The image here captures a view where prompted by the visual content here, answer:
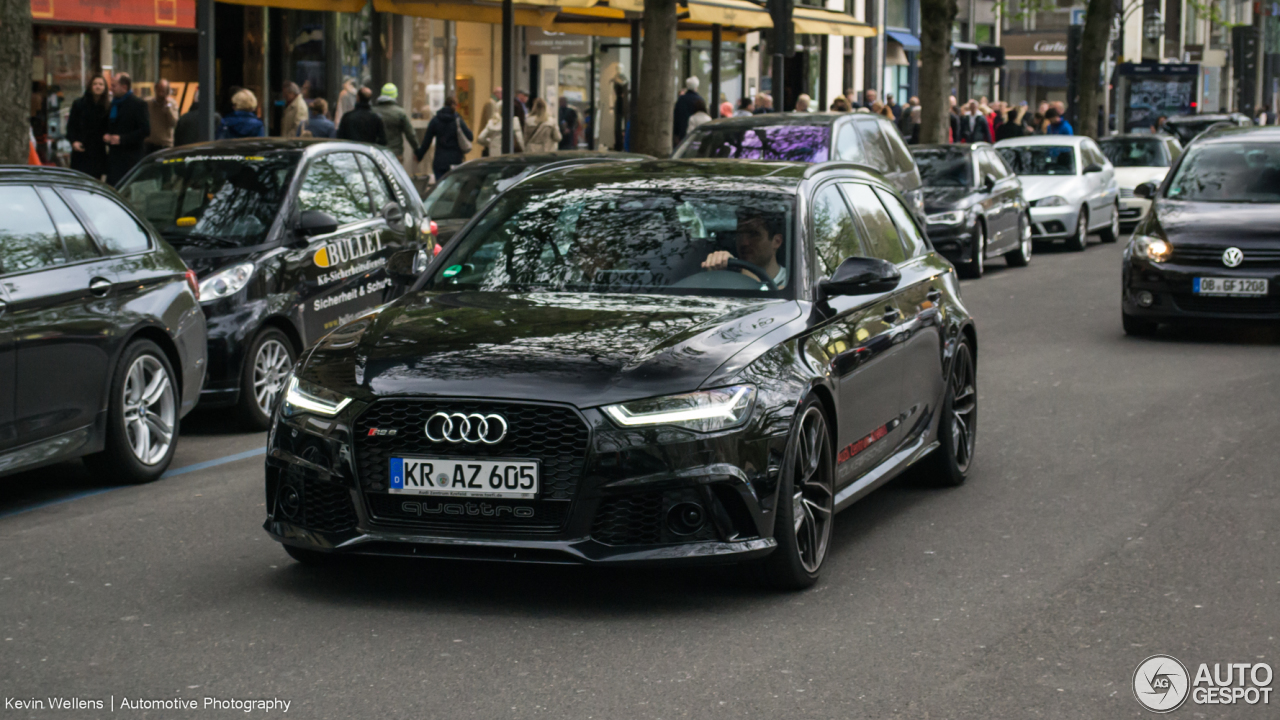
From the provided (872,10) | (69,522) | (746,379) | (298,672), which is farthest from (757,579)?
(872,10)

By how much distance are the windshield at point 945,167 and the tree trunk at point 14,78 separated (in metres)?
11.9

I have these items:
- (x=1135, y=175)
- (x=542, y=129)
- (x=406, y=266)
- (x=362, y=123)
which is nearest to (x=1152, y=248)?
(x=406, y=266)

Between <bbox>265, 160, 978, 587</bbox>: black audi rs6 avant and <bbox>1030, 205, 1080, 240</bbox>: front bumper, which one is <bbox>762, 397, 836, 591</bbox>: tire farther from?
<bbox>1030, 205, 1080, 240</bbox>: front bumper

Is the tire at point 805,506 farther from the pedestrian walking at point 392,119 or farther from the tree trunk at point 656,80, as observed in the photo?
the pedestrian walking at point 392,119

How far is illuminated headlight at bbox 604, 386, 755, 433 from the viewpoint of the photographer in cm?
565

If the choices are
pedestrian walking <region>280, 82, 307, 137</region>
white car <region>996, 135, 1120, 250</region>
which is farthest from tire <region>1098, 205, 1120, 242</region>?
pedestrian walking <region>280, 82, 307, 137</region>

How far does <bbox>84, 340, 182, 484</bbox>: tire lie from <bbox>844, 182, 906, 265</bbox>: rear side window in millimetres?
3494

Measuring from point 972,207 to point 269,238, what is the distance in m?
11.8

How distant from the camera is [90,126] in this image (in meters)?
19.0

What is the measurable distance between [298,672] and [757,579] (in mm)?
1700

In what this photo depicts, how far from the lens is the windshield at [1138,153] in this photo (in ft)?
100

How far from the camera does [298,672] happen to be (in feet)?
16.9

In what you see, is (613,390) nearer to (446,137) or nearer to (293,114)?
(293,114)

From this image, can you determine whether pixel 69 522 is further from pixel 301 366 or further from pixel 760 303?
pixel 760 303
